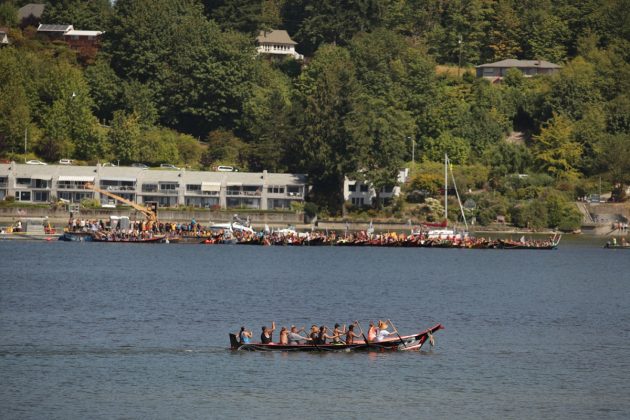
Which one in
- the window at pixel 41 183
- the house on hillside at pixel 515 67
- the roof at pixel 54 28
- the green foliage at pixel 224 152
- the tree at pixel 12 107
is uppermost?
the roof at pixel 54 28

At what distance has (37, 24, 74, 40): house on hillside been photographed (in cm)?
18712

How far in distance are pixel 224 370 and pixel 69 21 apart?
473 feet

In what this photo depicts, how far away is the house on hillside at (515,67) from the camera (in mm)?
184500

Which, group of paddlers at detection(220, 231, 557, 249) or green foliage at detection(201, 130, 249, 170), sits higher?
green foliage at detection(201, 130, 249, 170)

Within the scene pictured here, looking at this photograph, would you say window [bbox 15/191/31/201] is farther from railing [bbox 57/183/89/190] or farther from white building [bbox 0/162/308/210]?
railing [bbox 57/183/89/190]

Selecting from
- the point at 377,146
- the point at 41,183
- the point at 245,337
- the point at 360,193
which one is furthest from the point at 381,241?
the point at 245,337

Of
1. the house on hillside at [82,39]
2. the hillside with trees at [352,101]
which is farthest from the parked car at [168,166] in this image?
the house on hillside at [82,39]

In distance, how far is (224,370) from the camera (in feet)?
184

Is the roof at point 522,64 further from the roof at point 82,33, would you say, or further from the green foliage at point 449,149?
the roof at point 82,33

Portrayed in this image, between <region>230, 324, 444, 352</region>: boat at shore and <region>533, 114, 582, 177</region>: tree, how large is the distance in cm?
9745

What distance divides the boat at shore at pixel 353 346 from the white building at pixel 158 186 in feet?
288

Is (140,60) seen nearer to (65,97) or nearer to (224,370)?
(65,97)

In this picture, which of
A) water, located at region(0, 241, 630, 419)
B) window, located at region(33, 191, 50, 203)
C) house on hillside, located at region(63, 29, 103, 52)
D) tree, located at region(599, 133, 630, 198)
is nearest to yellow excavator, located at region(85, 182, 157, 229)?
window, located at region(33, 191, 50, 203)

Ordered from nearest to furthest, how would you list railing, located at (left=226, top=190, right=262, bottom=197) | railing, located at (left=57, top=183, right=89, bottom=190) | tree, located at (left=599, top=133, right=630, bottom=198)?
railing, located at (left=57, top=183, right=89, bottom=190)
railing, located at (left=226, top=190, right=262, bottom=197)
tree, located at (left=599, top=133, right=630, bottom=198)
